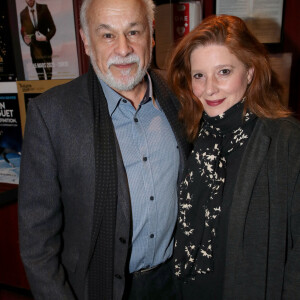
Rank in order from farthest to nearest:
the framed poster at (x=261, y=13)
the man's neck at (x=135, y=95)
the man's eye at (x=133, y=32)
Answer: the framed poster at (x=261, y=13), the man's neck at (x=135, y=95), the man's eye at (x=133, y=32)

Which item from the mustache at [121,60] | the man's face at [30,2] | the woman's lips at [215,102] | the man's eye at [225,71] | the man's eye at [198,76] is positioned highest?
the man's face at [30,2]

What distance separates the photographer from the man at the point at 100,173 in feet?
3.93

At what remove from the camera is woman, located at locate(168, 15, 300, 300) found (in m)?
1.19

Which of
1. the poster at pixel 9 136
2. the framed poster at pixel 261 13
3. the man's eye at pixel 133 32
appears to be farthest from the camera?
the poster at pixel 9 136

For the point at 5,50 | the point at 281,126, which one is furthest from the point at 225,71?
the point at 5,50

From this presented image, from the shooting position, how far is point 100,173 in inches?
47.1

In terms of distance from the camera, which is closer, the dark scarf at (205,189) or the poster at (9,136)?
the dark scarf at (205,189)

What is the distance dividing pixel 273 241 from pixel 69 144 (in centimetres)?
96

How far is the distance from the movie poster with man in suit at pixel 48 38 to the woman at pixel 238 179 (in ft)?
3.19

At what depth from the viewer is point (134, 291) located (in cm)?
144

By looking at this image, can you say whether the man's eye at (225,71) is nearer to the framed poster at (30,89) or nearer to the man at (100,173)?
the man at (100,173)

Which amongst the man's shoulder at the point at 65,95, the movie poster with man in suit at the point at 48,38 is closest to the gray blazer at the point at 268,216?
the man's shoulder at the point at 65,95

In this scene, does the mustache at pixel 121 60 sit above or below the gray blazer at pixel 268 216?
above

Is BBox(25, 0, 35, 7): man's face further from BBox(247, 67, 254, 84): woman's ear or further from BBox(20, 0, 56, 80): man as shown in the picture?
BBox(247, 67, 254, 84): woman's ear
